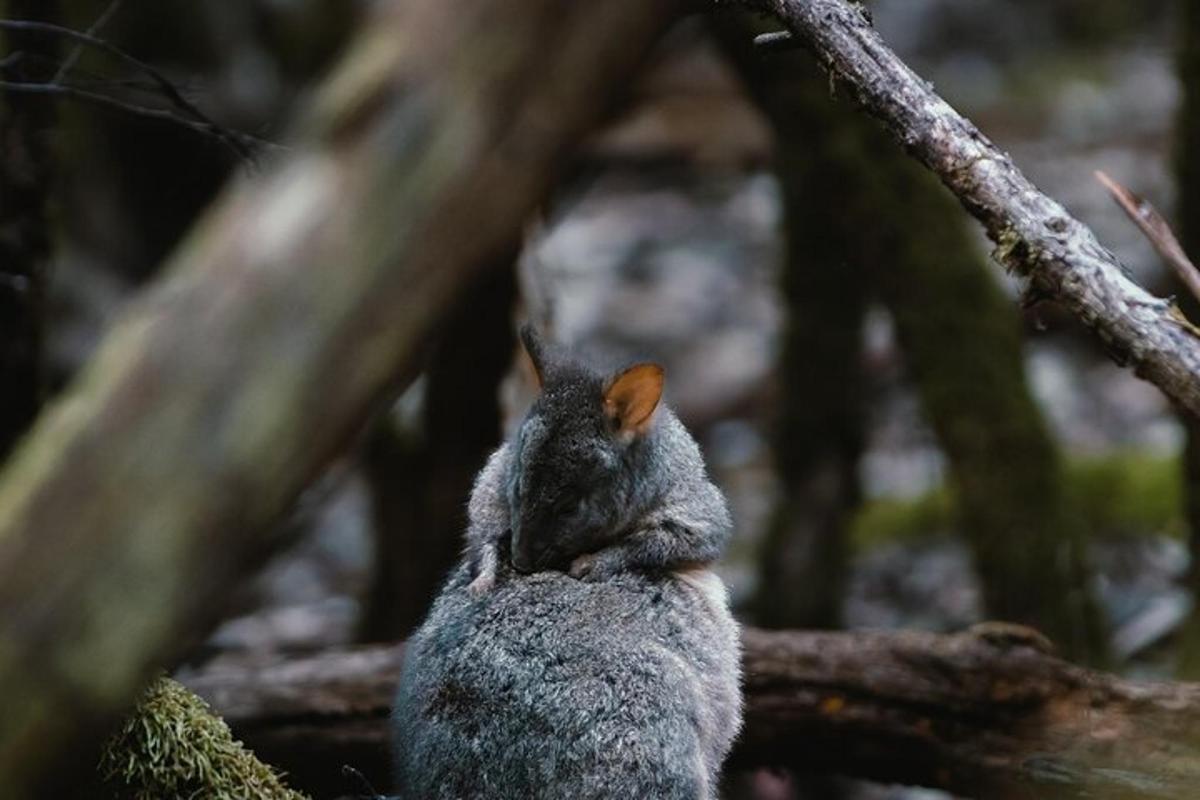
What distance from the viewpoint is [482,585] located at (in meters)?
4.80

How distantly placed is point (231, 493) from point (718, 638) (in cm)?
307

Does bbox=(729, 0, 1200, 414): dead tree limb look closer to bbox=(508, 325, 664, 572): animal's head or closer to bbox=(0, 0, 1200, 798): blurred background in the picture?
bbox=(0, 0, 1200, 798): blurred background

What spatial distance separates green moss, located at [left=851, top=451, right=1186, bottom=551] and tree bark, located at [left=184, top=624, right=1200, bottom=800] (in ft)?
15.0

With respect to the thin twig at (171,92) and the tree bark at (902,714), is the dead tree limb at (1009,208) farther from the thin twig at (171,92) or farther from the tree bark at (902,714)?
the tree bark at (902,714)

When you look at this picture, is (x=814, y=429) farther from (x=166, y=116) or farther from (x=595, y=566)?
(x=166, y=116)

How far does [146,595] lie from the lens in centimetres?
204

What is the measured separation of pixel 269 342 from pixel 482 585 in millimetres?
2840

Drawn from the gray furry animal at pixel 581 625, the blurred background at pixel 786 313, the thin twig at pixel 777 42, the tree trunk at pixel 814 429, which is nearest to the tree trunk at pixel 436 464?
the blurred background at pixel 786 313

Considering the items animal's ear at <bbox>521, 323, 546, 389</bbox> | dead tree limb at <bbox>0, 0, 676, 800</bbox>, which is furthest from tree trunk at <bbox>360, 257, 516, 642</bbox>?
dead tree limb at <bbox>0, 0, 676, 800</bbox>

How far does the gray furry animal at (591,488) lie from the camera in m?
4.85

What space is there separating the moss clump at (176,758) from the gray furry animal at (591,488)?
2.79ft

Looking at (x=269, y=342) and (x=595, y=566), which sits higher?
(x=269, y=342)

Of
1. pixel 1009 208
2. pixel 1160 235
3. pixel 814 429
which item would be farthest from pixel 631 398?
pixel 814 429

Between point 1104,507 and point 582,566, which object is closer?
point 582,566
